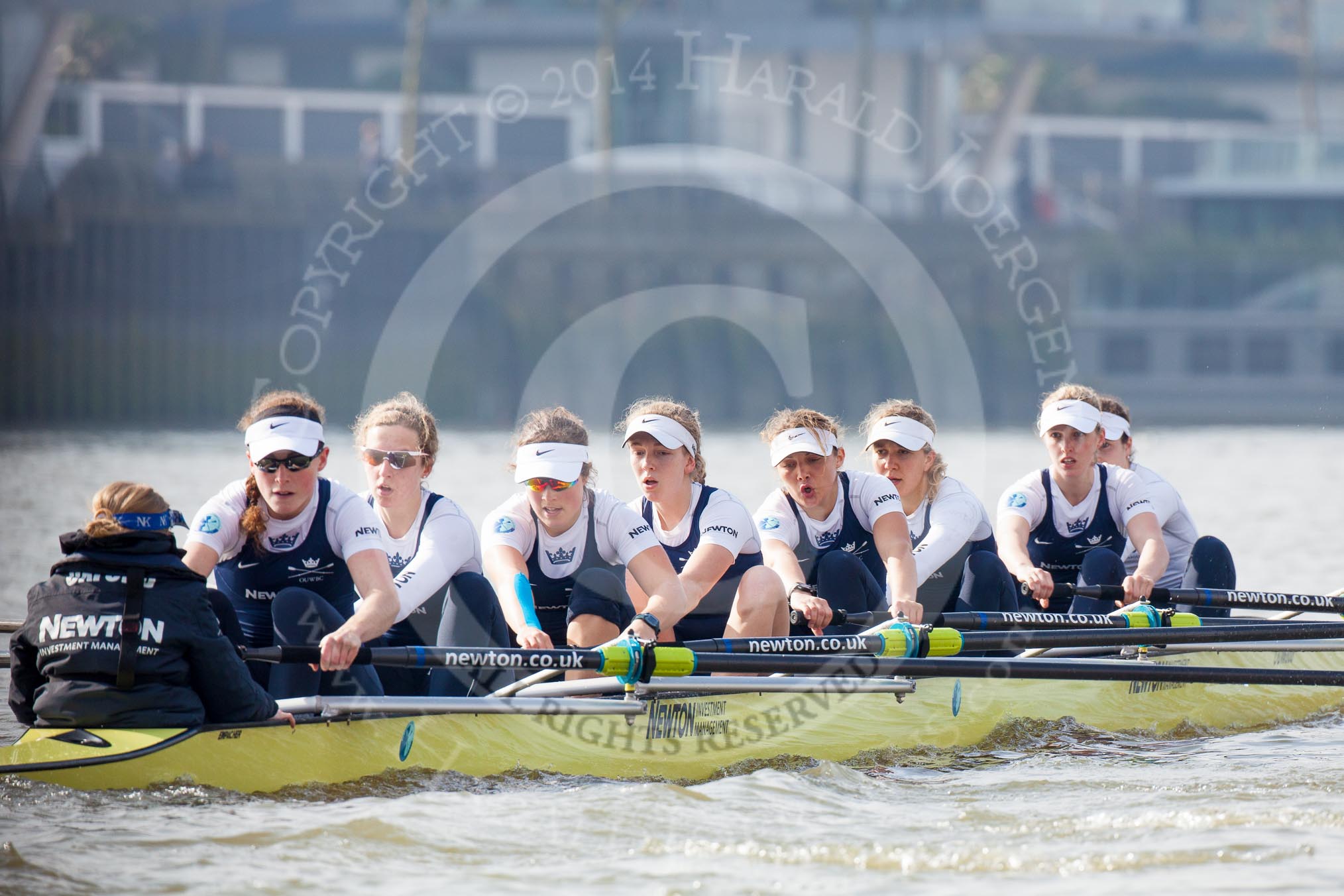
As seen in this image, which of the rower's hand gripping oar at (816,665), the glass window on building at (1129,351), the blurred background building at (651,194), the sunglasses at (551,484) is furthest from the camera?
the glass window on building at (1129,351)

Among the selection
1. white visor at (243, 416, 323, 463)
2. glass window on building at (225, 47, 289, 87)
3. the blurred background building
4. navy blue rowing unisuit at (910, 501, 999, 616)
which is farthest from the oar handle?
glass window on building at (225, 47, 289, 87)

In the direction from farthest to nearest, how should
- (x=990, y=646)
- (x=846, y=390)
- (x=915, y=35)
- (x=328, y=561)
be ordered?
(x=915, y=35)
(x=846, y=390)
(x=990, y=646)
(x=328, y=561)

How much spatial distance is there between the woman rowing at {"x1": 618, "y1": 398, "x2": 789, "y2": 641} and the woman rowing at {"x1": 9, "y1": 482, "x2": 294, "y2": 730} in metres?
1.98

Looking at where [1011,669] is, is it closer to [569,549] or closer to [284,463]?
[569,549]

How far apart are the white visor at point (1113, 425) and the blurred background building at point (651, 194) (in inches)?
836

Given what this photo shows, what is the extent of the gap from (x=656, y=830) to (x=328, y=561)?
1496 millimetres

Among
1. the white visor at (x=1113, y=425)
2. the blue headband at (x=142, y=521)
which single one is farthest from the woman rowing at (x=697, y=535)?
the white visor at (x=1113, y=425)

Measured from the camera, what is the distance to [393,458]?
20.1 feet

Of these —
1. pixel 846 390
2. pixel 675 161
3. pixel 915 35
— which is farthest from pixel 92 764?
pixel 915 35

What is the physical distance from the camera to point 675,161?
110 ft

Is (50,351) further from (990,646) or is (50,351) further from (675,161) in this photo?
(990,646)

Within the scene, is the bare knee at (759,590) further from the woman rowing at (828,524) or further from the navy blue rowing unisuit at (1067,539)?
the navy blue rowing unisuit at (1067,539)

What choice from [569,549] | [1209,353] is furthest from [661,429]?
[1209,353]

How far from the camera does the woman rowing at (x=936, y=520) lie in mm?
7211
